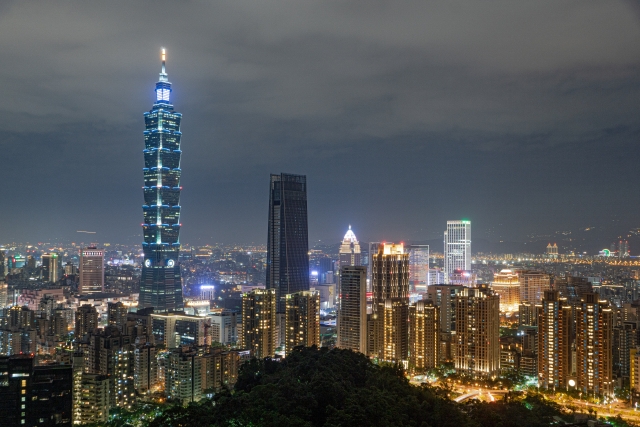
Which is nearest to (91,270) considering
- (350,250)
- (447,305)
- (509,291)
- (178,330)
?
(178,330)

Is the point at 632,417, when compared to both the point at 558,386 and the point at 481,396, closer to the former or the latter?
the point at 558,386

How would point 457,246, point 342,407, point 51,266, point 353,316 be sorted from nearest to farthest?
point 342,407, point 353,316, point 51,266, point 457,246

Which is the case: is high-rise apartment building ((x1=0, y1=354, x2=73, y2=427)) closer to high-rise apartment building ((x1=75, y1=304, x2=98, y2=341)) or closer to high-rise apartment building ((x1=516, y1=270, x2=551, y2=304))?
high-rise apartment building ((x1=75, y1=304, x2=98, y2=341))

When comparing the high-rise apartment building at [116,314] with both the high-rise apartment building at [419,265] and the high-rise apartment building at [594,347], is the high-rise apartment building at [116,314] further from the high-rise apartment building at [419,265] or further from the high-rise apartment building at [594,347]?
the high-rise apartment building at [419,265]

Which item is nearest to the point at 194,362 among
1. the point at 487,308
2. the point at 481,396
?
the point at 481,396

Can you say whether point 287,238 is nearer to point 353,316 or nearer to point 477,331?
point 353,316

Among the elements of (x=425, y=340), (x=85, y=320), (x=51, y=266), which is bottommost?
(x=425, y=340)
